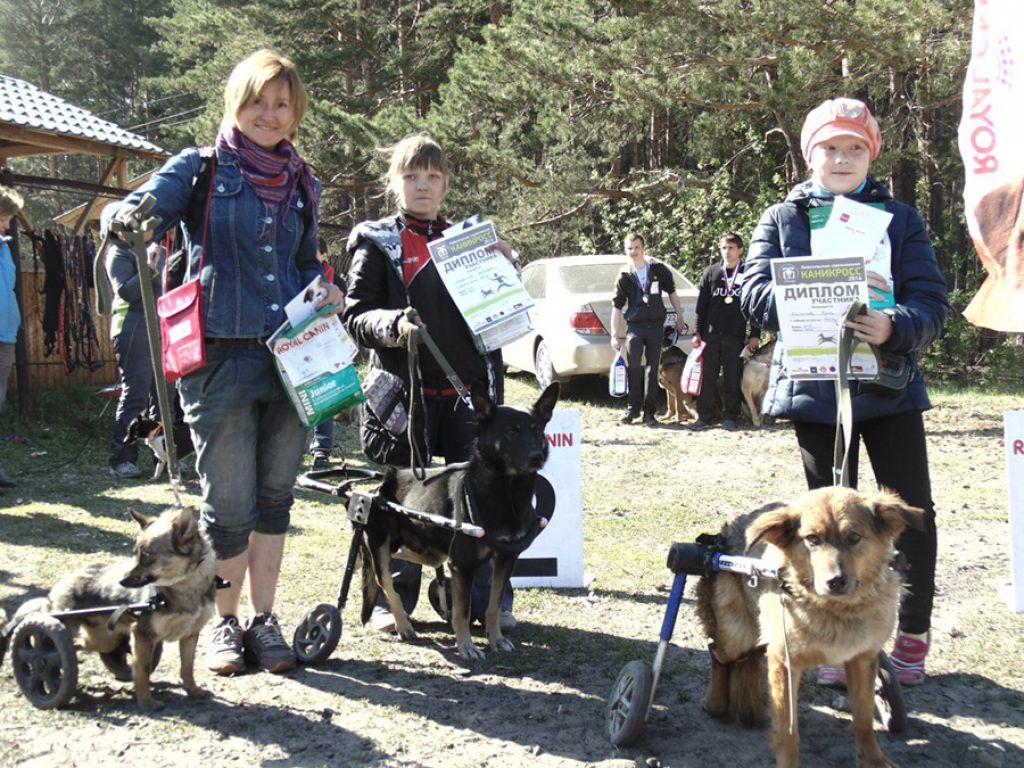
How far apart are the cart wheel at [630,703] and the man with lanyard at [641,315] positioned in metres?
8.02

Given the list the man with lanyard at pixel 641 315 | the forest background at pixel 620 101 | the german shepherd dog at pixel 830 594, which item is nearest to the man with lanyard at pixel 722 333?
the man with lanyard at pixel 641 315

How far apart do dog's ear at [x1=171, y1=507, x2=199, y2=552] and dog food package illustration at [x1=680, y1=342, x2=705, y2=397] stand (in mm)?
8208

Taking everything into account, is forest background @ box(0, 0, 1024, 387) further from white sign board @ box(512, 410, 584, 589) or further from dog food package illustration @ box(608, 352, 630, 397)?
white sign board @ box(512, 410, 584, 589)

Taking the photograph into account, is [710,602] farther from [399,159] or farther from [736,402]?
[736,402]

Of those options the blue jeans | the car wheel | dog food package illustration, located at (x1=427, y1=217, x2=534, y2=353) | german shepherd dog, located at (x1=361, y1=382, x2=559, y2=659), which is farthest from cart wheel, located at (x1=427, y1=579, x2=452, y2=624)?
the car wheel

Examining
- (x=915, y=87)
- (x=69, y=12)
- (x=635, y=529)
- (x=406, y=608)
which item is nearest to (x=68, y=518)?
(x=406, y=608)

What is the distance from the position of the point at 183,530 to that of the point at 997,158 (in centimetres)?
405

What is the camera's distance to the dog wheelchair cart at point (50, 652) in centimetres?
333

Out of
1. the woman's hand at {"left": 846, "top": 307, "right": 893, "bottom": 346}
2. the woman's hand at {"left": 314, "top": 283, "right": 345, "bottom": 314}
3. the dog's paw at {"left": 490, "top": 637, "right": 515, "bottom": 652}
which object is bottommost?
the dog's paw at {"left": 490, "top": 637, "right": 515, "bottom": 652}

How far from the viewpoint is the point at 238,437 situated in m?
3.57

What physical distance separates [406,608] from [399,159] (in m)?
2.20

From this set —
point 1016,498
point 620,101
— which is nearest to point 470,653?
point 1016,498

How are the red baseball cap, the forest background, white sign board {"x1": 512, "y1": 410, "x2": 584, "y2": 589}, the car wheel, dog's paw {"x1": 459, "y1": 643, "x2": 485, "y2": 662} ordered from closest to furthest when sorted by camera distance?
the red baseball cap
dog's paw {"x1": 459, "y1": 643, "x2": 485, "y2": 662}
white sign board {"x1": 512, "y1": 410, "x2": 584, "y2": 589}
the forest background
the car wheel

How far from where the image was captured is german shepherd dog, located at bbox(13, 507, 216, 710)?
336cm
